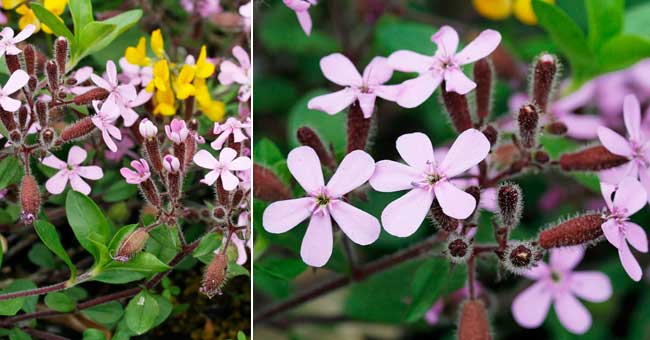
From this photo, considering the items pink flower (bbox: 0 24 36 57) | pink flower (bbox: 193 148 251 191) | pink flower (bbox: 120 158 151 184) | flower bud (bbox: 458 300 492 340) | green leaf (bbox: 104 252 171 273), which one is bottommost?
flower bud (bbox: 458 300 492 340)

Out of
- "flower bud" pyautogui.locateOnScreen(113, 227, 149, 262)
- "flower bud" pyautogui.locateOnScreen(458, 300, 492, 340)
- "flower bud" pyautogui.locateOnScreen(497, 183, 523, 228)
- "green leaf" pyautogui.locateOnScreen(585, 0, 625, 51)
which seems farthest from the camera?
"green leaf" pyautogui.locateOnScreen(585, 0, 625, 51)

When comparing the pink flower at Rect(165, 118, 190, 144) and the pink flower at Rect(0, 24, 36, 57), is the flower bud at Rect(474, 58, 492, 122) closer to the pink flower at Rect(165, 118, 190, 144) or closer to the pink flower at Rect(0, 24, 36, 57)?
the pink flower at Rect(165, 118, 190, 144)

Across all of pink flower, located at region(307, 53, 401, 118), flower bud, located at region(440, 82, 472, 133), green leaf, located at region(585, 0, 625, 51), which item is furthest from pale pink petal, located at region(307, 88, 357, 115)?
green leaf, located at region(585, 0, 625, 51)

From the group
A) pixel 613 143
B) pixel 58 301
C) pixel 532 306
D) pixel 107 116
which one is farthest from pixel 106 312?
pixel 532 306

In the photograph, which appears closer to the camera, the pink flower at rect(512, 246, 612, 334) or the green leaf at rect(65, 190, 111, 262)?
the green leaf at rect(65, 190, 111, 262)

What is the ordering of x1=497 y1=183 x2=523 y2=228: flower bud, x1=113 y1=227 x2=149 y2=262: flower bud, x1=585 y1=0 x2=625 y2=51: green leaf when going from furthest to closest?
x1=585 y1=0 x2=625 y2=51: green leaf → x1=497 y1=183 x2=523 y2=228: flower bud → x1=113 y1=227 x2=149 y2=262: flower bud

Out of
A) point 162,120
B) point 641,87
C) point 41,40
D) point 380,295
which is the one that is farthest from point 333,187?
point 641,87

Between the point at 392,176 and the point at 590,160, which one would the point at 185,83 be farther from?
the point at 590,160

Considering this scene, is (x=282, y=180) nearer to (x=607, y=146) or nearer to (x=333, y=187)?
(x=333, y=187)

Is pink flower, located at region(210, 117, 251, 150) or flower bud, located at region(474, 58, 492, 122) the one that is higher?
flower bud, located at region(474, 58, 492, 122)
